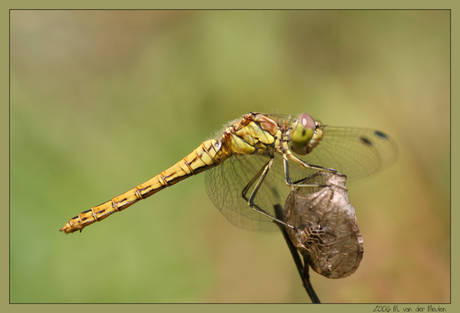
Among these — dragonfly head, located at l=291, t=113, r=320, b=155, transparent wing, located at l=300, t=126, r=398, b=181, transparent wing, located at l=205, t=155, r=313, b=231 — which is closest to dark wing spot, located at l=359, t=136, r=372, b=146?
transparent wing, located at l=300, t=126, r=398, b=181

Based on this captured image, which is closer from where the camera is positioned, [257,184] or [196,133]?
[257,184]

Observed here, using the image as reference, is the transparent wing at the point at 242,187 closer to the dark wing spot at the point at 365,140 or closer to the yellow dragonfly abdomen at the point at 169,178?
the yellow dragonfly abdomen at the point at 169,178

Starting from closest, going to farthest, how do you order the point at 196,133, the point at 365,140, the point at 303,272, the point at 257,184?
1. the point at 303,272
2. the point at 365,140
3. the point at 257,184
4. the point at 196,133

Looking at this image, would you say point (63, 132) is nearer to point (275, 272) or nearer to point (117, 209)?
point (117, 209)

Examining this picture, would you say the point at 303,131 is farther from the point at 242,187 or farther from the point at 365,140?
the point at 242,187

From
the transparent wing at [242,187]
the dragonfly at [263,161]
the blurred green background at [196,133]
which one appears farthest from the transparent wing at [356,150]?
the blurred green background at [196,133]

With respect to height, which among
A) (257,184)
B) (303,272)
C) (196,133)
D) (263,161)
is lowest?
(303,272)

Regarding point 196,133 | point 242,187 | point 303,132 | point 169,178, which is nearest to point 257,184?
point 242,187

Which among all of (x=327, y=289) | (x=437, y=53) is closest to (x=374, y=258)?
(x=327, y=289)
